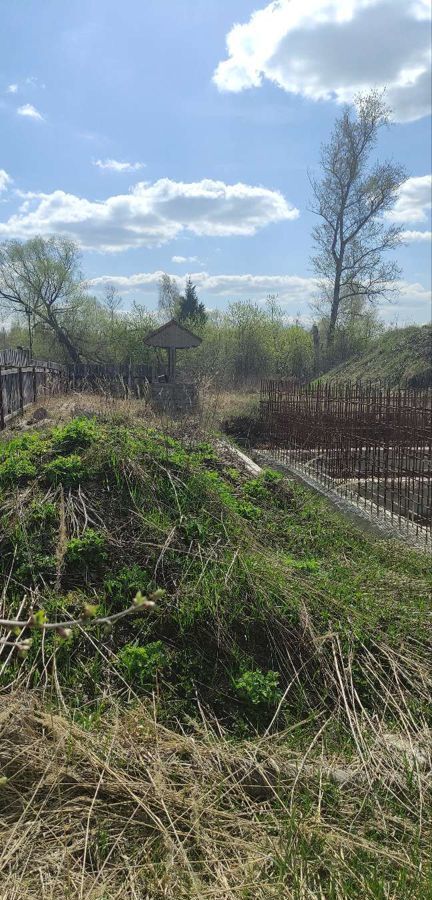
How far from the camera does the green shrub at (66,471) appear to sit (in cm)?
504

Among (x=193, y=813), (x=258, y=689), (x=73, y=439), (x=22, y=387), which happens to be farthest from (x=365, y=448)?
(x=22, y=387)

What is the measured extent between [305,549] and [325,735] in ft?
7.16

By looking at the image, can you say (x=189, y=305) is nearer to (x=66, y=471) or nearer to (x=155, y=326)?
(x=155, y=326)

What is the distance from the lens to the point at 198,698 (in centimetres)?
351

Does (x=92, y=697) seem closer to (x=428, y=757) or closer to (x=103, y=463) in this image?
(x=428, y=757)

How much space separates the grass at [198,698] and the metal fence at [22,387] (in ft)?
22.6

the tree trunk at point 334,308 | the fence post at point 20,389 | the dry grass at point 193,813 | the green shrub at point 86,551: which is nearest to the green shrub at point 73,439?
the green shrub at point 86,551

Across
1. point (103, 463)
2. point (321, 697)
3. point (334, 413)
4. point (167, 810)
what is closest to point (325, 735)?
point (321, 697)

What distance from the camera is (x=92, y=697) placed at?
11.5ft

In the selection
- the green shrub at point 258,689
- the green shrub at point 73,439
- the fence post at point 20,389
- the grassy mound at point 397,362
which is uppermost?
the grassy mound at point 397,362

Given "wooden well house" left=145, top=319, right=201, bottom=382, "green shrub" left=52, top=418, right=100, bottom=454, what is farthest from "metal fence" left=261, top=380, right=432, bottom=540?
"wooden well house" left=145, top=319, right=201, bottom=382

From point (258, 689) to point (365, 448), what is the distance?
23.9 ft

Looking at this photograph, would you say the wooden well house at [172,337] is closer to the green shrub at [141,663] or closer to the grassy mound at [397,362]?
the grassy mound at [397,362]

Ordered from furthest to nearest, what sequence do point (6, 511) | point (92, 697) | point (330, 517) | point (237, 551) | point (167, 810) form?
point (330, 517) → point (6, 511) → point (237, 551) → point (92, 697) → point (167, 810)
